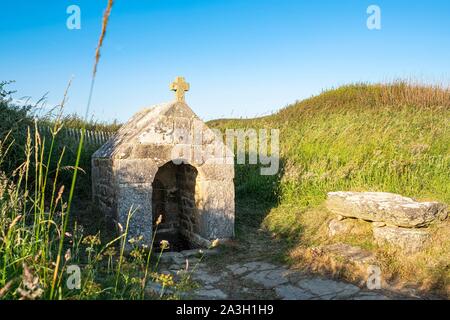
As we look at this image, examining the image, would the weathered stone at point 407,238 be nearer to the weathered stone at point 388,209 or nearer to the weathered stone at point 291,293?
the weathered stone at point 388,209

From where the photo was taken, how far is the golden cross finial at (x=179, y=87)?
6664mm

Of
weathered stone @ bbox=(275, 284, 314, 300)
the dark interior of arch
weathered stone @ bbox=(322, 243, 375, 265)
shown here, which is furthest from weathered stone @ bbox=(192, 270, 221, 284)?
the dark interior of arch

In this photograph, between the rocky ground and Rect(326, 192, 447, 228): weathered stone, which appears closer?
the rocky ground

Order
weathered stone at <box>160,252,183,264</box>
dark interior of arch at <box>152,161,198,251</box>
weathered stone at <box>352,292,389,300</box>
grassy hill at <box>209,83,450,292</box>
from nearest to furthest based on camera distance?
1. weathered stone at <box>352,292,389,300</box>
2. grassy hill at <box>209,83,450,292</box>
3. weathered stone at <box>160,252,183,264</box>
4. dark interior of arch at <box>152,161,198,251</box>

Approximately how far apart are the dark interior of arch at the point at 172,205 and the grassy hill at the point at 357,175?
1327 mm

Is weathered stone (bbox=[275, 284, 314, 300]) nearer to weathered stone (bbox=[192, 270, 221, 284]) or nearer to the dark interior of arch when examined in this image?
weathered stone (bbox=[192, 270, 221, 284])

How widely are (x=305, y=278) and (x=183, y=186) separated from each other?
3132mm

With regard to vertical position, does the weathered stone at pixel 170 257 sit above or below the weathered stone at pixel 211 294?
above

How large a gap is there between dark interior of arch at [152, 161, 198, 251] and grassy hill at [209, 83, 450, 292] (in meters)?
1.33

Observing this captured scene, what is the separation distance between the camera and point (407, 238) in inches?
225

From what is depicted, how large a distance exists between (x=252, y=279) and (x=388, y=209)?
2226mm

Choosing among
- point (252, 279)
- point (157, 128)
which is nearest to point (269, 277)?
point (252, 279)

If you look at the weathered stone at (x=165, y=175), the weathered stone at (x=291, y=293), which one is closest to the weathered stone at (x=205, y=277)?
the weathered stone at (x=291, y=293)

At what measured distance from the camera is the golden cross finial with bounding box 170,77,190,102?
6.66m
